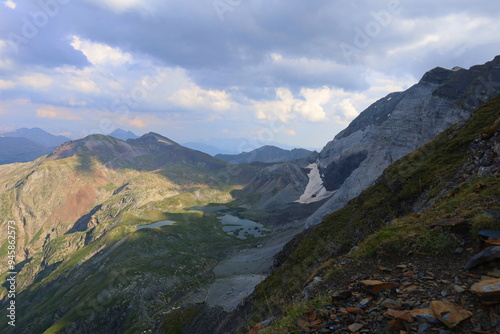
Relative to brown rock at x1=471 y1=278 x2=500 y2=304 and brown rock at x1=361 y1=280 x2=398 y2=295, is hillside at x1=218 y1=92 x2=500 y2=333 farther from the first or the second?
brown rock at x1=471 y1=278 x2=500 y2=304

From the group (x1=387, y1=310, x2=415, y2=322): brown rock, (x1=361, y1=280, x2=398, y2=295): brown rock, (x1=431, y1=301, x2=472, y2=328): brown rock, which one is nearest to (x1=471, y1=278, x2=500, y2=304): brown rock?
(x1=431, y1=301, x2=472, y2=328): brown rock

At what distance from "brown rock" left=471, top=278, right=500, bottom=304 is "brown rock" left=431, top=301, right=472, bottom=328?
57 cm

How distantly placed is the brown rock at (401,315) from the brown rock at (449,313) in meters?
0.62

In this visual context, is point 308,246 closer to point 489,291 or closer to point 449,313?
point 449,313

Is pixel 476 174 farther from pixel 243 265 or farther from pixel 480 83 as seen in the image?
pixel 480 83

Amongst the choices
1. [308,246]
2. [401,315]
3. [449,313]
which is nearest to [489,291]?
[449,313]

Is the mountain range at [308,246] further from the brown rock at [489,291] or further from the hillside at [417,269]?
the brown rock at [489,291]

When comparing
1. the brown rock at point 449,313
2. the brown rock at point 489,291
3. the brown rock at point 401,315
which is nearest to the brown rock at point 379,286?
the brown rock at point 401,315

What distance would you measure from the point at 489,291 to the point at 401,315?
2155 millimetres

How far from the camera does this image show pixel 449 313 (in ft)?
21.3

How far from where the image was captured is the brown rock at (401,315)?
6777 millimetres

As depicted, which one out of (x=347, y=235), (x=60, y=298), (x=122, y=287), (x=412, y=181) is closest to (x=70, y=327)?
(x=122, y=287)

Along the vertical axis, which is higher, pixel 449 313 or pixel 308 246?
pixel 449 313

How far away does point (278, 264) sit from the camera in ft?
152
